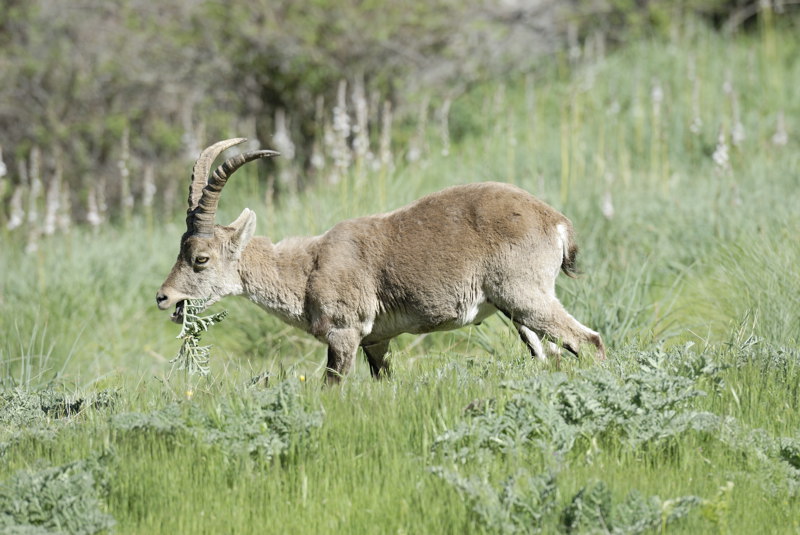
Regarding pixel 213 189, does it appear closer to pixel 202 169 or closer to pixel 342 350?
pixel 202 169

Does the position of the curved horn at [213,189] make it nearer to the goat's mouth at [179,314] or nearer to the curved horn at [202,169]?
the curved horn at [202,169]

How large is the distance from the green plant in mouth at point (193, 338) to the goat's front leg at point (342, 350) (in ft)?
2.35

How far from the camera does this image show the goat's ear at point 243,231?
7.07m

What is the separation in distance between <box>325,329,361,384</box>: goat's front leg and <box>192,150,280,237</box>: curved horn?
1.16 meters

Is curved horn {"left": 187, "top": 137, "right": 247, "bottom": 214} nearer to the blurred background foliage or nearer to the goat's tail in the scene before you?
the goat's tail

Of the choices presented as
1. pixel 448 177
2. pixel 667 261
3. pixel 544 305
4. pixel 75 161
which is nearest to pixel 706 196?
pixel 667 261

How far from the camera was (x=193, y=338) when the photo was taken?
21.6 ft

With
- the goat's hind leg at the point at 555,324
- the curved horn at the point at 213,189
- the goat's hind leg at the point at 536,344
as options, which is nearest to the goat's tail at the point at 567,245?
the goat's hind leg at the point at 555,324

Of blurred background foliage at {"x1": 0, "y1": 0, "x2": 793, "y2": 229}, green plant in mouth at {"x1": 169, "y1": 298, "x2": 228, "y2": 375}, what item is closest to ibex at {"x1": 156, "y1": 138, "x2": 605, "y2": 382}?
green plant in mouth at {"x1": 169, "y1": 298, "x2": 228, "y2": 375}

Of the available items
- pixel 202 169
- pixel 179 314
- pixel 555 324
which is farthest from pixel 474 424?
pixel 202 169

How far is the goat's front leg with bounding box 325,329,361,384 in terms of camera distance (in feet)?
21.8

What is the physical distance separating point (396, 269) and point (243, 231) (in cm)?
113

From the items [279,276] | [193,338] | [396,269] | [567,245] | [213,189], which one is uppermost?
[213,189]

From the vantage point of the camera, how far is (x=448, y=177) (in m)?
11.3
